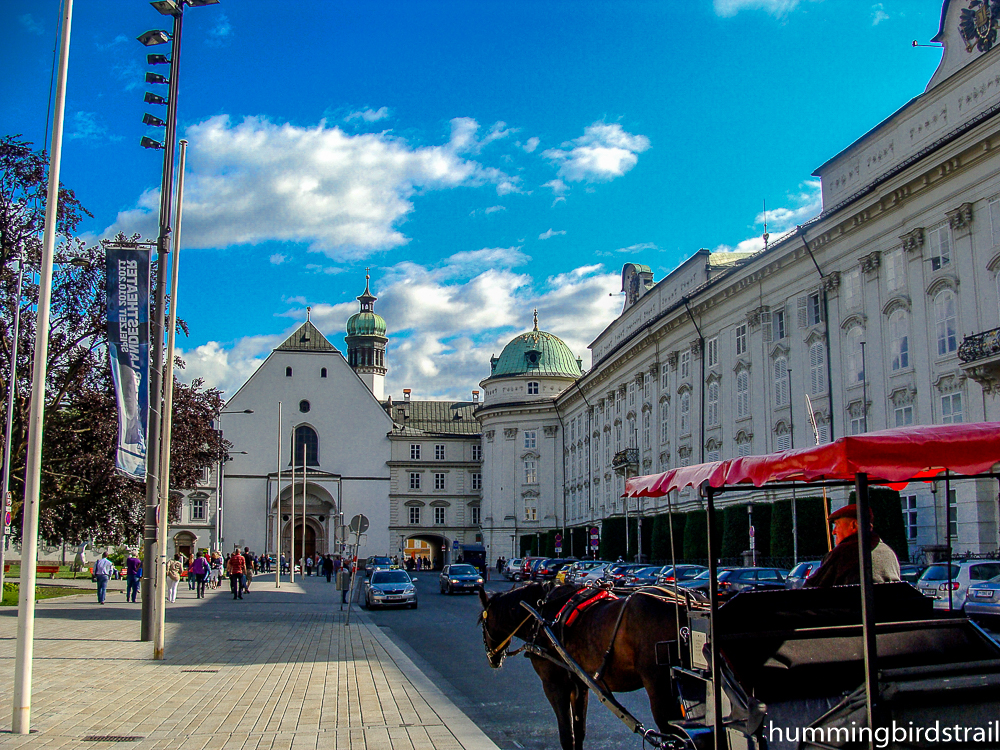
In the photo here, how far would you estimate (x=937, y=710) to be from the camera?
15.8 ft

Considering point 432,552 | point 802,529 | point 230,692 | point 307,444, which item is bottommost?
point 432,552

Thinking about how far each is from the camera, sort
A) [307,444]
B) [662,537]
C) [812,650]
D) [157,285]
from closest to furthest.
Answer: [812,650], [157,285], [662,537], [307,444]

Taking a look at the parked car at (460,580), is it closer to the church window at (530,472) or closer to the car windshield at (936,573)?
the car windshield at (936,573)

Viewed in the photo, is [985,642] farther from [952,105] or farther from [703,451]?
[703,451]

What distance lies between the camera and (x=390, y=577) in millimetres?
37656

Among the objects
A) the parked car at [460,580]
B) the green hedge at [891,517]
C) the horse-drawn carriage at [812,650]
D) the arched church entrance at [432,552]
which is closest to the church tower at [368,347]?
the arched church entrance at [432,552]

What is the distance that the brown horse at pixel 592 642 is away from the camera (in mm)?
7145

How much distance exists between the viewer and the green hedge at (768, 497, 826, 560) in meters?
35.6

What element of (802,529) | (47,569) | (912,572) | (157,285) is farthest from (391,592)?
(47,569)

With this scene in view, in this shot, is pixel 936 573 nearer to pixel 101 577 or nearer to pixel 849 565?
pixel 849 565

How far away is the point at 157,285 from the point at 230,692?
9013mm

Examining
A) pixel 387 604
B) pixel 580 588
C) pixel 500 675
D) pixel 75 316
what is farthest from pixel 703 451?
pixel 580 588

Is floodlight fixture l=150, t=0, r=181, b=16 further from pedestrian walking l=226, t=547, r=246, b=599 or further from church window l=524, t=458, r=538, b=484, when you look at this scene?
church window l=524, t=458, r=538, b=484

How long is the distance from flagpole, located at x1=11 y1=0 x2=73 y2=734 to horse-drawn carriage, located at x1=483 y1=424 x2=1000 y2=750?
5466 mm
